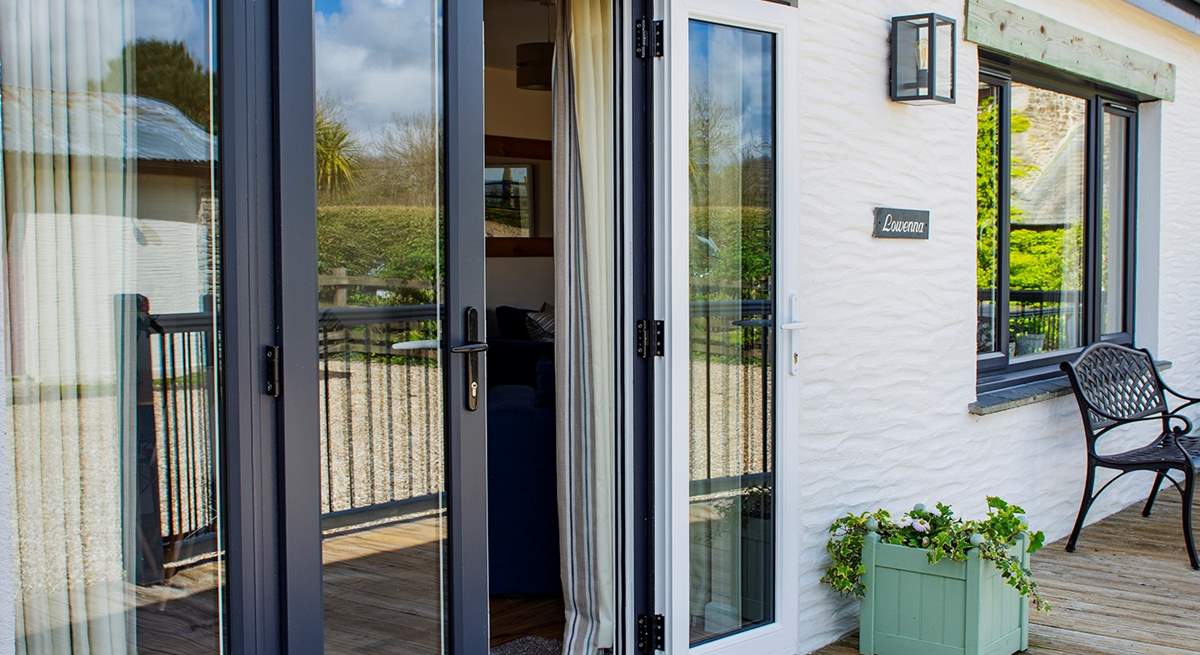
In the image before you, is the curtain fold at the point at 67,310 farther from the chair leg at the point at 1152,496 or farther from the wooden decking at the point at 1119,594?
the chair leg at the point at 1152,496

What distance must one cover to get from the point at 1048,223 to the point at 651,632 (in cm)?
355

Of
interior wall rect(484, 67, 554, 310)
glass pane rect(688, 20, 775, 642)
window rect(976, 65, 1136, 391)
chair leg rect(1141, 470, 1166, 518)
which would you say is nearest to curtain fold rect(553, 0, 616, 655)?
glass pane rect(688, 20, 775, 642)

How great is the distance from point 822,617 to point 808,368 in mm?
869

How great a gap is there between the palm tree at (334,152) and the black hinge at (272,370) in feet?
1.18

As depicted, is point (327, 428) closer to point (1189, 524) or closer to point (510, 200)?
point (1189, 524)

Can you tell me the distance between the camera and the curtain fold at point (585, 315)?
3609 millimetres

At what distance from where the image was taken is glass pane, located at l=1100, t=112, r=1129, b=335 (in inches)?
262

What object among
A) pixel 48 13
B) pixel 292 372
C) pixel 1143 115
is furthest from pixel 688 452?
pixel 1143 115

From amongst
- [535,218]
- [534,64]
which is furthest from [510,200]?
[534,64]

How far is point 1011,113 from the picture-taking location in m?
5.62

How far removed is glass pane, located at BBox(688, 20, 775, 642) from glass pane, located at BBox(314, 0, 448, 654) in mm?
1084

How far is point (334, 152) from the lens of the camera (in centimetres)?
255

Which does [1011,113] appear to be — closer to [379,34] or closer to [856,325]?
[856,325]

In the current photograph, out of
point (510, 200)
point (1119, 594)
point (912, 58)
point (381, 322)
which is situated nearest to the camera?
point (381, 322)
